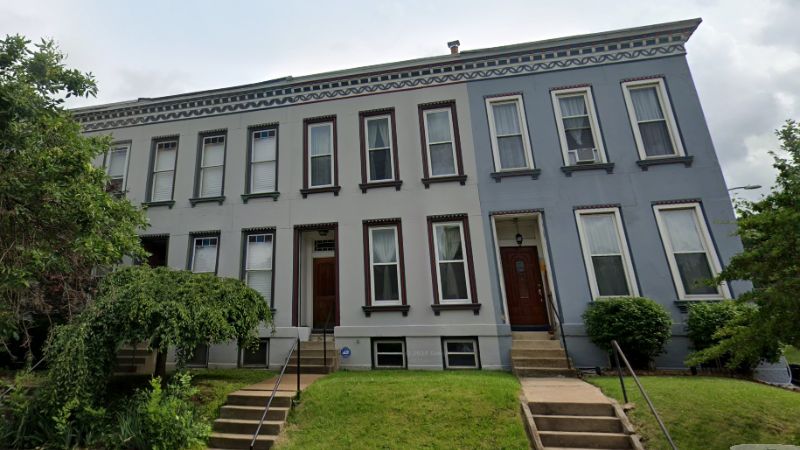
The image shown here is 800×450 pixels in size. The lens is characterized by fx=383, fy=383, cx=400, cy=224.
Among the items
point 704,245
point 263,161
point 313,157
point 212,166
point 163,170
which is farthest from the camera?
point 163,170

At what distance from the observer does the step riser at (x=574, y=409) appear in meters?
5.77

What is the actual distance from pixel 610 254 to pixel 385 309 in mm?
5638

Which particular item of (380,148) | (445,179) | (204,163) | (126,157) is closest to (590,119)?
(445,179)

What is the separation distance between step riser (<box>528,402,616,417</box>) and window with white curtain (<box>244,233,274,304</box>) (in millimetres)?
7198

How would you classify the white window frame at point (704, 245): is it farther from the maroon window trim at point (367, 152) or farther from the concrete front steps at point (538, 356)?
the maroon window trim at point (367, 152)

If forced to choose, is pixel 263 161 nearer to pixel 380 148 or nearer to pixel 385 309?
pixel 380 148

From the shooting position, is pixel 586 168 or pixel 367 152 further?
pixel 367 152

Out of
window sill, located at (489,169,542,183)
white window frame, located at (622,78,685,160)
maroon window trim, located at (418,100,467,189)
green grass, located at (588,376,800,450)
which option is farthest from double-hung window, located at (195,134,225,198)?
white window frame, located at (622,78,685,160)

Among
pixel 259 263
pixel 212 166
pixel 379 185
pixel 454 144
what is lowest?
pixel 259 263

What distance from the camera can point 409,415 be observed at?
6.05 meters

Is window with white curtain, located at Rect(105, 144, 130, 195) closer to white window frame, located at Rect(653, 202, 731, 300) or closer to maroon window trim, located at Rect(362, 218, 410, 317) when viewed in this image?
maroon window trim, located at Rect(362, 218, 410, 317)

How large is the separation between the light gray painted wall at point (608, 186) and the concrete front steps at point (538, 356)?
453 mm

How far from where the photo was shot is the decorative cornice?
400 inches

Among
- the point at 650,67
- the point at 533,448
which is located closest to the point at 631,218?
the point at 650,67
